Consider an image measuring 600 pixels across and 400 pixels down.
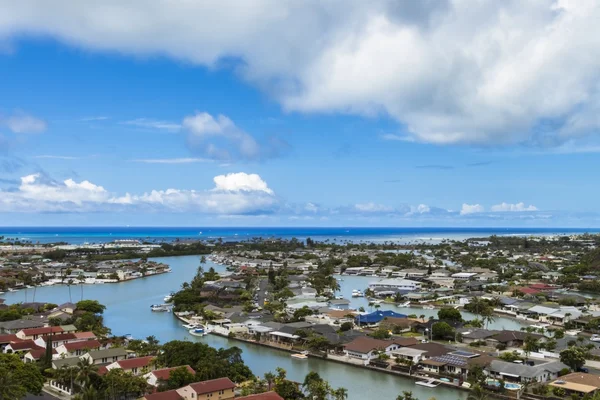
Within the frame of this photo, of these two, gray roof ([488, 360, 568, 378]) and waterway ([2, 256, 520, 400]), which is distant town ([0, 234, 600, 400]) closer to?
gray roof ([488, 360, 568, 378])

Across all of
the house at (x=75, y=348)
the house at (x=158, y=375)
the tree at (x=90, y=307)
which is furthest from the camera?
the tree at (x=90, y=307)

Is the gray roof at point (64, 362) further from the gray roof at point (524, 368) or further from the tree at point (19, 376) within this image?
the gray roof at point (524, 368)

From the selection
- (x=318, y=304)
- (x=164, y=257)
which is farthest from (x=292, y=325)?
(x=164, y=257)

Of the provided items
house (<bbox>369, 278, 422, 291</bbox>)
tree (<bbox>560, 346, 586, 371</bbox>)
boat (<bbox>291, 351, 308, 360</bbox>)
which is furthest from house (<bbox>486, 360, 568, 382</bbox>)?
Answer: house (<bbox>369, 278, 422, 291</bbox>)

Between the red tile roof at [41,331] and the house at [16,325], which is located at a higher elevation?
the red tile roof at [41,331]

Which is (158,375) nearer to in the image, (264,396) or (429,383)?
(264,396)

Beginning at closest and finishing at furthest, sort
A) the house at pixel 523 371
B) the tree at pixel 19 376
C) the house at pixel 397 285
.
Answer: the tree at pixel 19 376, the house at pixel 523 371, the house at pixel 397 285

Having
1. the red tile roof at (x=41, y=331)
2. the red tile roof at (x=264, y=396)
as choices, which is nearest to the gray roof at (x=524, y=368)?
the red tile roof at (x=264, y=396)

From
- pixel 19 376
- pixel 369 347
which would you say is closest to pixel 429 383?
pixel 369 347

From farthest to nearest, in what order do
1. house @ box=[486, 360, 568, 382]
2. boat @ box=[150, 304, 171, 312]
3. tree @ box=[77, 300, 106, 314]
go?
boat @ box=[150, 304, 171, 312]
tree @ box=[77, 300, 106, 314]
house @ box=[486, 360, 568, 382]
